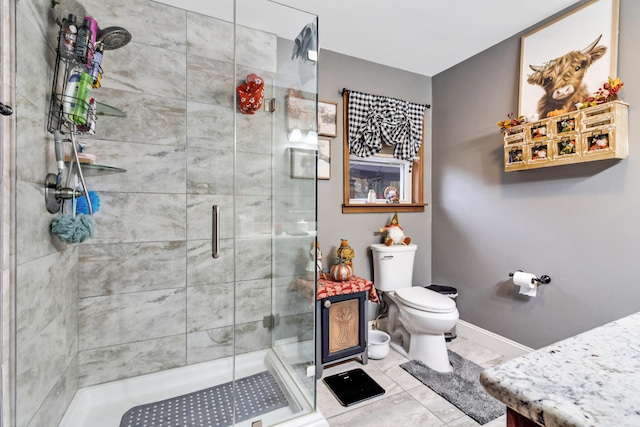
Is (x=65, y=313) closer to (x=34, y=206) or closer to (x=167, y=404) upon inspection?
(x=34, y=206)

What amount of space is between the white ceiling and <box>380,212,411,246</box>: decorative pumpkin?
144 centimetres

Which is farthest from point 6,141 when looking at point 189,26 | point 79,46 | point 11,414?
point 189,26

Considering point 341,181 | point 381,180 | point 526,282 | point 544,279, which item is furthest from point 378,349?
point 381,180

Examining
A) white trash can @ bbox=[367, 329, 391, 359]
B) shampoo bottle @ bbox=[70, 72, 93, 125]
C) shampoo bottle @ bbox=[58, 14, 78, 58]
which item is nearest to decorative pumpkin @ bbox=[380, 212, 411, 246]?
white trash can @ bbox=[367, 329, 391, 359]

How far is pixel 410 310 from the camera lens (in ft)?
6.98

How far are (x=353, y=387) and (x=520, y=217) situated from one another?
1.68 m

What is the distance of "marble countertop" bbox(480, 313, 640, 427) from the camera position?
35cm

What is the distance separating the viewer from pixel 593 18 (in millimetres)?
1774

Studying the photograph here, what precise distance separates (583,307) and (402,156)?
1.66 m

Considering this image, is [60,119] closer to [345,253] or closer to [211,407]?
[211,407]

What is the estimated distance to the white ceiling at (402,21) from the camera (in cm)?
186

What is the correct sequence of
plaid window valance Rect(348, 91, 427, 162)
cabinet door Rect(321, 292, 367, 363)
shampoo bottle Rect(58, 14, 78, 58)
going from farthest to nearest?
1. plaid window valance Rect(348, 91, 427, 162)
2. cabinet door Rect(321, 292, 367, 363)
3. shampoo bottle Rect(58, 14, 78, 58)

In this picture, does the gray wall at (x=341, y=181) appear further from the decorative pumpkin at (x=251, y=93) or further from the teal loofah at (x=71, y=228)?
the teal loofah at (x=71, y=228)

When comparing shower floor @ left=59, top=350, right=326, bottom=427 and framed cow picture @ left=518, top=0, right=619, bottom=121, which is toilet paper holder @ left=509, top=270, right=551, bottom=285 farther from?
shower floor @ left=59, top=350, right=326, bottom=427
